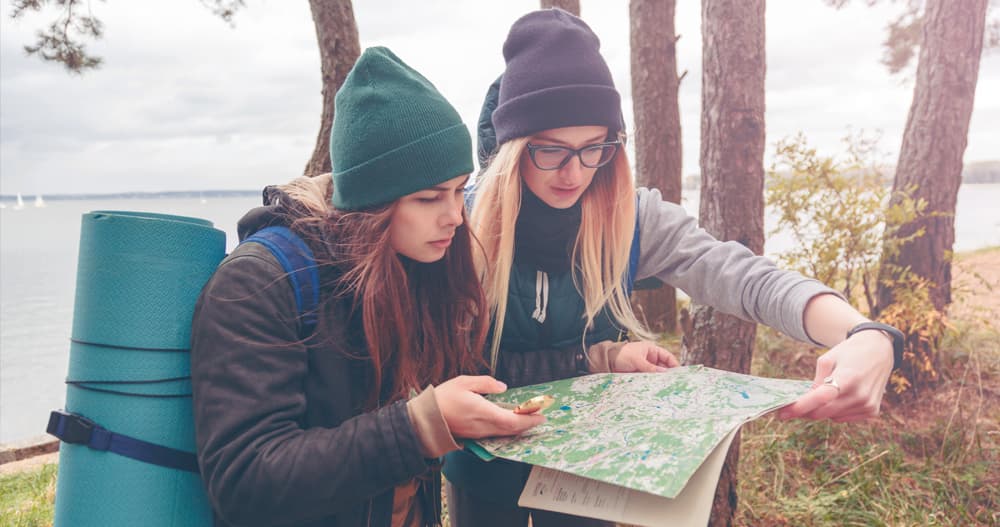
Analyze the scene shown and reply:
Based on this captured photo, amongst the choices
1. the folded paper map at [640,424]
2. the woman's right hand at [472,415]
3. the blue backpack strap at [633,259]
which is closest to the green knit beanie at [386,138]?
the woman's right hand at [472,415]

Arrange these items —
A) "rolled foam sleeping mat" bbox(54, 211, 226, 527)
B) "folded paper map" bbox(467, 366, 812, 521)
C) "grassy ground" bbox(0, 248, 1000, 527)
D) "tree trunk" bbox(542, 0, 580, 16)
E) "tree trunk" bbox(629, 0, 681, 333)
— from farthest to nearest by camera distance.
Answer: "tree trunk" bbox(629, 0, 681, 333) < "tree trunk" bbox(542, 0, 580, 16) < "grassy ground" bbox(0, 248, 1000, 527) < "rolled foam sleeping mat" bbox(54, 211, 226, 527) < "folded paper map" bbox(467, 366, 812, 521)

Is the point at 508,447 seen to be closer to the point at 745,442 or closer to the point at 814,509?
the point at 814,509

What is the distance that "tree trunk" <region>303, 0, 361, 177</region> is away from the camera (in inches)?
147

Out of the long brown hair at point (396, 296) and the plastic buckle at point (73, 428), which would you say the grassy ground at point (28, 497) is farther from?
the long brown hair at point (396, 296)

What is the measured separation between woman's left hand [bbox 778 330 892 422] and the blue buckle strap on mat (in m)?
1.19

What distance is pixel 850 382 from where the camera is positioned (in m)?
1.26

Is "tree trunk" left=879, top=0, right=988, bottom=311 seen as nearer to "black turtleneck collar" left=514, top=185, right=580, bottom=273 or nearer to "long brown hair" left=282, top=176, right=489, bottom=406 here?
"black turtleneck collar" left=514, top=185, right=580, bottom=273

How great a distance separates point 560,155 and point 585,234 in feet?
0.78

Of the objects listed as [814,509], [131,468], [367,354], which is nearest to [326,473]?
[367,354]

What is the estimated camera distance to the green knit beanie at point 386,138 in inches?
50.6

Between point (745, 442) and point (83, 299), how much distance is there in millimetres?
3263

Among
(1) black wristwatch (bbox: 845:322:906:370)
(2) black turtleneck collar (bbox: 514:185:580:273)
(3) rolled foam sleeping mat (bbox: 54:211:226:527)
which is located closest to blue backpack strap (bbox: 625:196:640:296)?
(2) black turtleneck collar (bbox: 514:185:580:273)

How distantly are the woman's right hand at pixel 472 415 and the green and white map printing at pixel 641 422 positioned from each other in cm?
4

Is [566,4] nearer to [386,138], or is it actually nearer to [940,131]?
[940,131]
